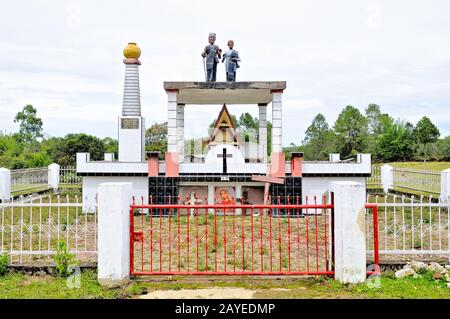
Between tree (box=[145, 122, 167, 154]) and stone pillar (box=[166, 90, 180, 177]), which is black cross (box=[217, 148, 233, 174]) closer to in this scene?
Result: stone pillar (box=[166, 90, 180, 177])

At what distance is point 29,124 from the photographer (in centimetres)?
4947

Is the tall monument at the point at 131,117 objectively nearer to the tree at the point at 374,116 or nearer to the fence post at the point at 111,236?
the fence post at the point at 111,236

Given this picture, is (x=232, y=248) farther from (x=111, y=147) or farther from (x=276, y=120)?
(x=111, y=147)

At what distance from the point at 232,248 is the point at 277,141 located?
6.57 meters

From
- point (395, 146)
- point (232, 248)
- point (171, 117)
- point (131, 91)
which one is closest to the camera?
point (232, 248)

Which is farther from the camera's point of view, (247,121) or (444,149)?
(247,121)

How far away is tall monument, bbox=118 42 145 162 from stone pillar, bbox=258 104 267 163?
4.92 m

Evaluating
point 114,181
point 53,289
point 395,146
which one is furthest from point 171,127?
point 395,146

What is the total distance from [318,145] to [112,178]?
115 ft

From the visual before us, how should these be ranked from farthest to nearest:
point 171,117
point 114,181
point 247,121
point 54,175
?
point 247,121 < point 54,175 < point 114,181 < point 171,117

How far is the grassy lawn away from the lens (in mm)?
5879

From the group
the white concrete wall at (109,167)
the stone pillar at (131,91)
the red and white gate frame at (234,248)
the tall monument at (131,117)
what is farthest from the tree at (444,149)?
the white concrete wall at (109,167)

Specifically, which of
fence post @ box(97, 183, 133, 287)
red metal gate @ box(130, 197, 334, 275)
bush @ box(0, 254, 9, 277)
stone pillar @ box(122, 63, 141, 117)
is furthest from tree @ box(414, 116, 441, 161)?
bush @ box(0, 254, 9, 277)
